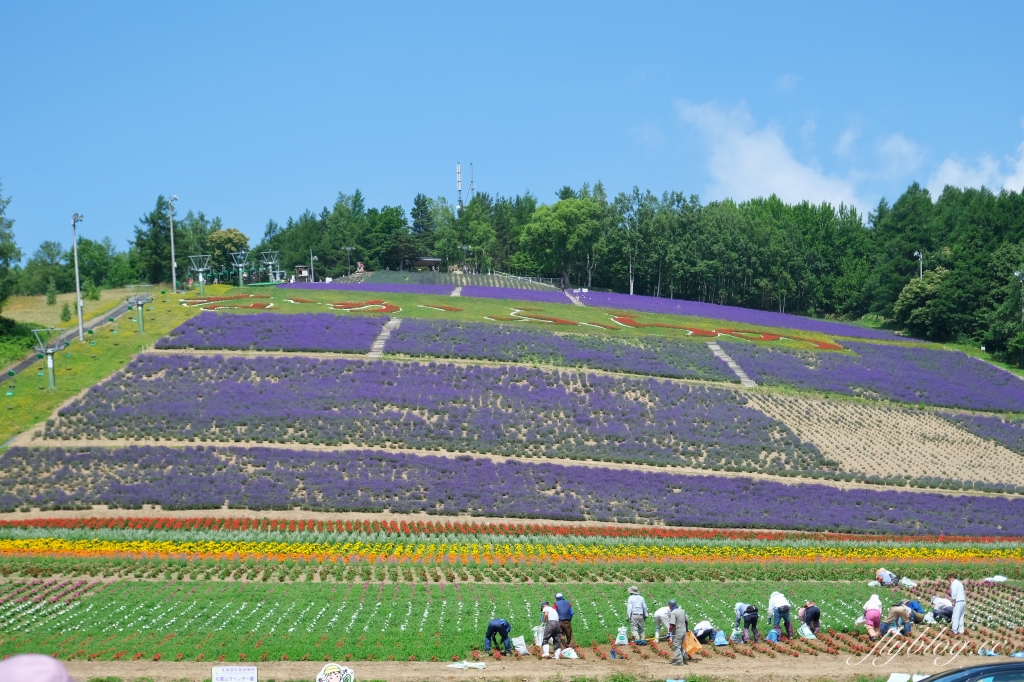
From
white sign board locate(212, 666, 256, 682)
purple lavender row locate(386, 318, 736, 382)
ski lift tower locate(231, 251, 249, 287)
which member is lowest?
white sign board locate(212, 666, 256, 682)

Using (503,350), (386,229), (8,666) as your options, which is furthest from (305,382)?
(386,229)

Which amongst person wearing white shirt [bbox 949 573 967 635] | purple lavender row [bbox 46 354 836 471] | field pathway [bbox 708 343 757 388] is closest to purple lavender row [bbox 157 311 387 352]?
purple lavender row [bbox 46 354 836 471]

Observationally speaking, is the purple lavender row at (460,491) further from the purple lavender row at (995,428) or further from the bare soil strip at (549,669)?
the bare soil strip at (549,669)

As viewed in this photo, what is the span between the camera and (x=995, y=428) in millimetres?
54469

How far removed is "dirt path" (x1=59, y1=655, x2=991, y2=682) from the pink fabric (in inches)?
529

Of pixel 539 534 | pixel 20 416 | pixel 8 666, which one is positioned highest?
pixel 8 666

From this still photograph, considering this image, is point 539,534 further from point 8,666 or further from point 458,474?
point 8,666

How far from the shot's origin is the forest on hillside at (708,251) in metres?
86.2

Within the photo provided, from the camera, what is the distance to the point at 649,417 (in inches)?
2018

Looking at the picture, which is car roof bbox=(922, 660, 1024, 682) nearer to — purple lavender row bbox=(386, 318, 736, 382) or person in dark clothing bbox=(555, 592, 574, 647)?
person in dark clothing bbox=(555, 592, 574, 647)

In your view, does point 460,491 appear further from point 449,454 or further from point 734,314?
point 734,314

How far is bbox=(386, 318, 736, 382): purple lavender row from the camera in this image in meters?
59.6

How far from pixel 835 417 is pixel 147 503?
123 ft

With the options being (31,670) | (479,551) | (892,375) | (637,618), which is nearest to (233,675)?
(637,618)
